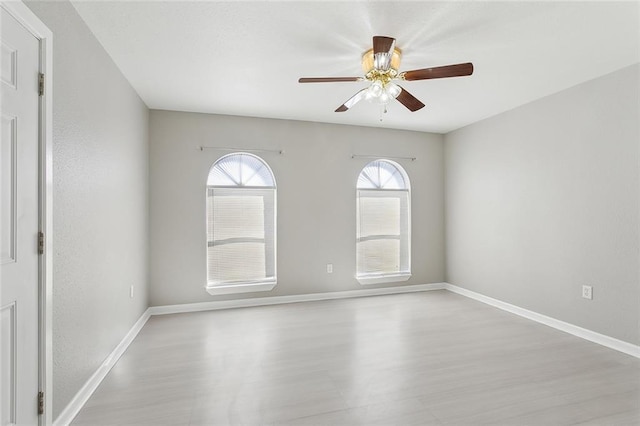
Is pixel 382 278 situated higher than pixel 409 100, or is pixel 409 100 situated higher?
pixel 409 100

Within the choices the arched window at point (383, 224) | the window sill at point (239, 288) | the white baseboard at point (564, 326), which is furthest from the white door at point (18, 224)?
the white baseboard at point (564, 326)

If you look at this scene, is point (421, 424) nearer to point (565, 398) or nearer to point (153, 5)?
point (565, 398)

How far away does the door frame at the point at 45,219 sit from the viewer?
1547 millimetres

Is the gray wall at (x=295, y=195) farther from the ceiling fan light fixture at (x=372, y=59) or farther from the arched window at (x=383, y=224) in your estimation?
the ceiling fan light fixture at (x=372, y=59)

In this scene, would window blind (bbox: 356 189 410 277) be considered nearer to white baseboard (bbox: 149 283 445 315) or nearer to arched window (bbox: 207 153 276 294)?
white baseboard (bbox: 149 283 445 315)

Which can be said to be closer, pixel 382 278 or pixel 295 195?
pixel 295 195

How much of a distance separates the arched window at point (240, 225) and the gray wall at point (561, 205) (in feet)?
9.59

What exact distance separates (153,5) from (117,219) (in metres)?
1.70

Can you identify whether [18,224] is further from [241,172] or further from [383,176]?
[383,176]

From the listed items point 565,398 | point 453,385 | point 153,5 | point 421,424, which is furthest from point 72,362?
point 565,398

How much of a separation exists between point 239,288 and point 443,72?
3339 mm

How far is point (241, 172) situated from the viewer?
413 cm

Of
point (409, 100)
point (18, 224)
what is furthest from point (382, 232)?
point (18, 224)

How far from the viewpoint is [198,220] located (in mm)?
3916
